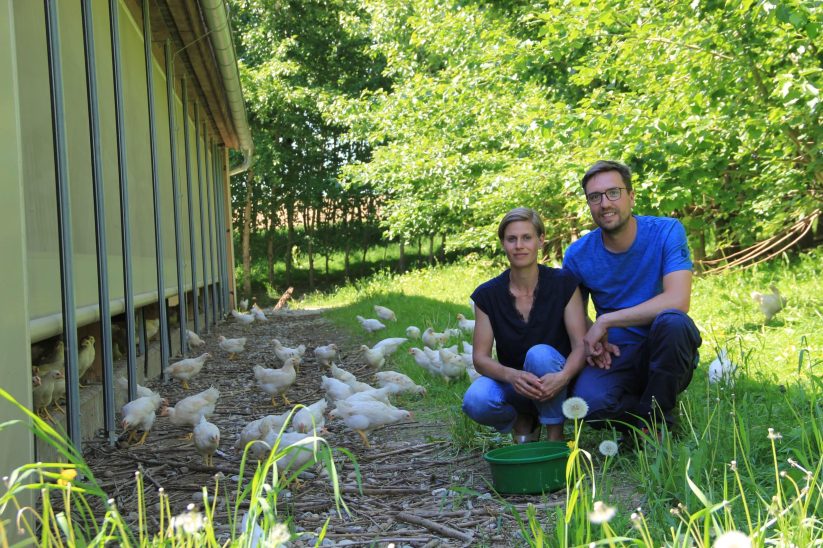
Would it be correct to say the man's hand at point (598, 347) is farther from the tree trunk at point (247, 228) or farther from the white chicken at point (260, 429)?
the tree trunk at point (247, 228)

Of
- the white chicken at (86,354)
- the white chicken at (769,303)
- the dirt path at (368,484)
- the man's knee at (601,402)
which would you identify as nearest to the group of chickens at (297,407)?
the dirt path at (368,484)

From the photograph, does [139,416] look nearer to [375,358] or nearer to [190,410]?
[190,410]

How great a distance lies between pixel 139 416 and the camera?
4867 mm

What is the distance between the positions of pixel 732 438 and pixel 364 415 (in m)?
2.09

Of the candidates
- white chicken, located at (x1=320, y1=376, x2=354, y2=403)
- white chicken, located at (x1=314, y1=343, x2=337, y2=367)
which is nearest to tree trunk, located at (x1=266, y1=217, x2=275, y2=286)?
white chicken, located at (x1=314, y1=343, x2=337, y2=367)

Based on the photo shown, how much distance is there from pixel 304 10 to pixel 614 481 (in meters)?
23.9

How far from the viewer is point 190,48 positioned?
28.2 feet

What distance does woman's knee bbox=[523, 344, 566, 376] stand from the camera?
152 inches

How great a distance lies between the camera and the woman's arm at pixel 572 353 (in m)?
3.79

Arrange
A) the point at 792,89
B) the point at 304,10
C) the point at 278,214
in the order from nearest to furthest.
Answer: the point at 792,89
the point at 304,10
the point at 278,214

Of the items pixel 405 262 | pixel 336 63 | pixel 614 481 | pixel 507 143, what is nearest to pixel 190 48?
pixel 507 143

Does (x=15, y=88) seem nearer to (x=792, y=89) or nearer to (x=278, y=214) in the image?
(x=792, y=89)

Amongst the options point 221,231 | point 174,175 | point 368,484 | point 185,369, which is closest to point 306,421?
point 368,484

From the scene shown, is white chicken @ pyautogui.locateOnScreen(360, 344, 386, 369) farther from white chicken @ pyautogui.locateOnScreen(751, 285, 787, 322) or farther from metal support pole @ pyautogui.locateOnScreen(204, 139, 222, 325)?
metal support pole @ pyautogui.locateOnScreen(204, 139, 222, 325)
